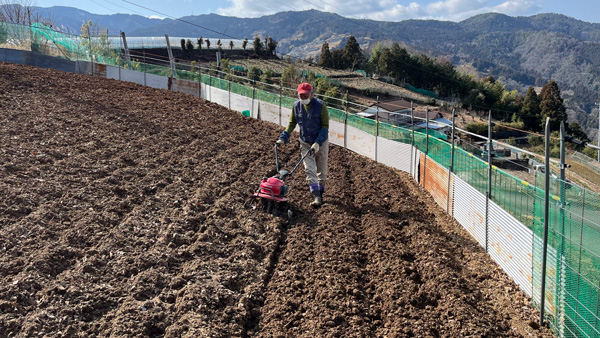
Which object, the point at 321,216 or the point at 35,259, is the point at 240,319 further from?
the point at 321,216

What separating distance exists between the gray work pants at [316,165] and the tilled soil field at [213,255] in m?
0.48

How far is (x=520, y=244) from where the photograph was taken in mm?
6168

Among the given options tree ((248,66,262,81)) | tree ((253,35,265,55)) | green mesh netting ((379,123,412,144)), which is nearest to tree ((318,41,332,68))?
tree ((253,35,265,55))

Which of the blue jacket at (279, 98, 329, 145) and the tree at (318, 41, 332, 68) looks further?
the tree at (318, 41, 332, 68)

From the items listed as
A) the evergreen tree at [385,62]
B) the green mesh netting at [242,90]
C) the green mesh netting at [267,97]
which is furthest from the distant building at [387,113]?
the evergreen tree at [385,62]

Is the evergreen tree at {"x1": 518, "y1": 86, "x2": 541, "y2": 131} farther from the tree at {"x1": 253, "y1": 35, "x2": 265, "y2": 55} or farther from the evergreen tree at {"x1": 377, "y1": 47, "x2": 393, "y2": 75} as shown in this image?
the tree at {"x1": 253, "y1": 35, "x2": 265, "y2": 55}

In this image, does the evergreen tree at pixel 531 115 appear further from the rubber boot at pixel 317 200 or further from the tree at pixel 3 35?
the rubber boot at pixel 317 200

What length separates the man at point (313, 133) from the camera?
8.38 metres

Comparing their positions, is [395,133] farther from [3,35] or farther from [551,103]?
[551,103]

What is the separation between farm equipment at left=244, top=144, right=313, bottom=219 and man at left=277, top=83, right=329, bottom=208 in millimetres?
300

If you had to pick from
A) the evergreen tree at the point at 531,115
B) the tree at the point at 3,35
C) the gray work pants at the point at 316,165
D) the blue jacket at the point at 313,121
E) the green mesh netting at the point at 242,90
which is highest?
the tree at the point at 3,35

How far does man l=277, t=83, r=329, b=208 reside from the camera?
8375mm

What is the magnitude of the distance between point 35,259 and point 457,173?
6.37 m

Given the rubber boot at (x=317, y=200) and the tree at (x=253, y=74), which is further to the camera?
the tree at (x=253, y=74)
